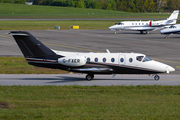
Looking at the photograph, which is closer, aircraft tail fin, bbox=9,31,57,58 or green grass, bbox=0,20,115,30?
aircraft tail fin, bbox=9,31,57,58

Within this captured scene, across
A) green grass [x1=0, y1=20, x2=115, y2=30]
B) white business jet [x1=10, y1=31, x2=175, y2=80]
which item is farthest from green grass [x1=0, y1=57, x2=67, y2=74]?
green grass [x1=0, y1=20, x2=115, y2=30]

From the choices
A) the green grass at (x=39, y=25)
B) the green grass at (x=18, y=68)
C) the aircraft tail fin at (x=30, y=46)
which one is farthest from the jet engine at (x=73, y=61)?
the green grass at (x=39, y=25)

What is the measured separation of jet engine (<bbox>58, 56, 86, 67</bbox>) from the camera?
22484 millimetres

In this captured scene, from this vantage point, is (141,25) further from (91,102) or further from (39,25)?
(91,102)

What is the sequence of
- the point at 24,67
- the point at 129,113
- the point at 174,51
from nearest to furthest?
1. the point at 129,113
2. the point at 24,67
3. the point at 174,51

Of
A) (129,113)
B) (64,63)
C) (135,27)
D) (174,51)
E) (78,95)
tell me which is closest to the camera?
(129,113)

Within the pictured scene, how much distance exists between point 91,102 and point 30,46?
9524 millimetres

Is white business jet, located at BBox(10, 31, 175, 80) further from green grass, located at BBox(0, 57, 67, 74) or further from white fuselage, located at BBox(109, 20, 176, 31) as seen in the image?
white fuselage, located at BBox(109, 20, 176, 31)

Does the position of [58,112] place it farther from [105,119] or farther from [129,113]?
[129,113]

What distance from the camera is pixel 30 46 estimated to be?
2255cm

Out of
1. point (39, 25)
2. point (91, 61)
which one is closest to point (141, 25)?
point (39, 25)

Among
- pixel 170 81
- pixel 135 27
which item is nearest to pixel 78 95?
pixel 170 81

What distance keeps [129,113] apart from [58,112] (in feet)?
10.1

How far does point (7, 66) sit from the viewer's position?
3047cm
